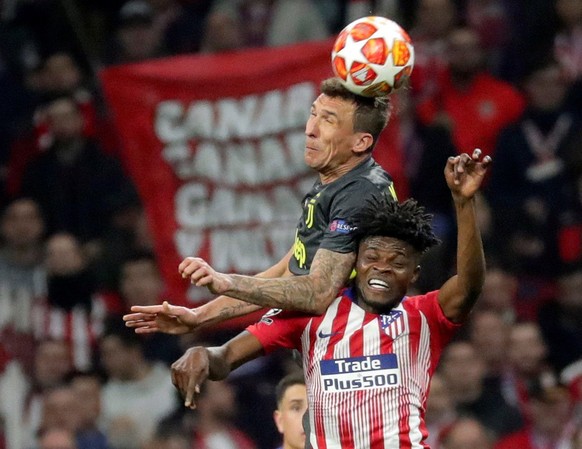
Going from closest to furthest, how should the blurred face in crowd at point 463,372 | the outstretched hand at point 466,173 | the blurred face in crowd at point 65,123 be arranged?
the outstretched hand at point 466,173, the blurred face in crowd at point 463,372, the blurred face in crowd at point 65,123

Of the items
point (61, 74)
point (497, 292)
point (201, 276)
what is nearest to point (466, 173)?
point (201, 276)

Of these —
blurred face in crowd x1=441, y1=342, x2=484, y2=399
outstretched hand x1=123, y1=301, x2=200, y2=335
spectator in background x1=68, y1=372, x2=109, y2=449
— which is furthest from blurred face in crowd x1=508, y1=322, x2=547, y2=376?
outstretched hand x1=123, y1=301, x2=200, y2=335

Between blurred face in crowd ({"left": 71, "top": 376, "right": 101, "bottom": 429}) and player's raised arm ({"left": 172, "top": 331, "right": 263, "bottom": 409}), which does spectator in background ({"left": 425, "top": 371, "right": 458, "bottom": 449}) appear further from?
player's raised arm ({"left": 172, "top": 331, "right": 263, "bottom": 409})

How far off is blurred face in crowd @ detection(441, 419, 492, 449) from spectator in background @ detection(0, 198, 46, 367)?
8.56 feet

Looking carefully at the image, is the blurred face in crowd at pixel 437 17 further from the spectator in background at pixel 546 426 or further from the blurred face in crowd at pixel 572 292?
the spectator in background at pixel 546 426

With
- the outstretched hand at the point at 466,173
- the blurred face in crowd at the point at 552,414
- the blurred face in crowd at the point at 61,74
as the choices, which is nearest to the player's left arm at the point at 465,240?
the outstretched hand at the point at 466,173

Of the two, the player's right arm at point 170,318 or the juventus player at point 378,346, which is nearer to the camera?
the player's right arm at point 170,318

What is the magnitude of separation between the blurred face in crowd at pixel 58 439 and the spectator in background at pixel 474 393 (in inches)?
83.5

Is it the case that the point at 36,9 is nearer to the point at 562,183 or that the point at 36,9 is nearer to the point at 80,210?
the point at 80,210

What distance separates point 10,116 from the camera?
9109 mm

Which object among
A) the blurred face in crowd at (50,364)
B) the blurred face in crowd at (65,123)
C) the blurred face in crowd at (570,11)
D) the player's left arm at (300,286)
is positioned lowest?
the player's left arm at (300,286)

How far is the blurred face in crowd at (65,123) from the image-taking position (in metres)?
8.86

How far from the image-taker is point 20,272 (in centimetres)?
874

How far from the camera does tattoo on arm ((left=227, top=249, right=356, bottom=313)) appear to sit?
4.72 m
